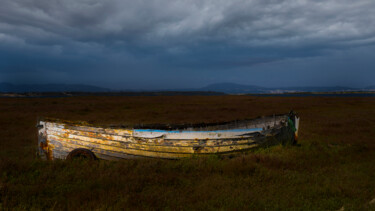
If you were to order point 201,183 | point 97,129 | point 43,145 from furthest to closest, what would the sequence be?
point 43,145, point 97,129, point 201,183

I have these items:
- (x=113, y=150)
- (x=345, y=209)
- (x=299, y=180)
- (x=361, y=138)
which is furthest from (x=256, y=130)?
(x=361, y=138)

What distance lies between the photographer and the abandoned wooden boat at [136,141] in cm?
691

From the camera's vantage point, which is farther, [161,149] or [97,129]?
[97,129]

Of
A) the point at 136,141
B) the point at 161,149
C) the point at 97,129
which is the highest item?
the point at 97,129

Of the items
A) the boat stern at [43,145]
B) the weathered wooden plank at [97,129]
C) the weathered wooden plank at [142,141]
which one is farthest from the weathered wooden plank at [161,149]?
the boat stern at [43,145]

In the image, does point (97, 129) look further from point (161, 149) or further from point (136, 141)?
point (161, 149)

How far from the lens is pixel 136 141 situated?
7004 mm

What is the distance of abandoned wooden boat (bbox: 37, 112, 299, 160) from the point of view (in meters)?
6.91

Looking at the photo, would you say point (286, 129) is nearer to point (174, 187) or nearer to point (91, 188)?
point (174, 187)

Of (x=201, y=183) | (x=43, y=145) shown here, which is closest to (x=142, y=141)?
(x=201, y=183)

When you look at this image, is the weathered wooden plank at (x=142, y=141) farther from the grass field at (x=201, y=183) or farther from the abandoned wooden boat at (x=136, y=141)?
the grass field at (x=201, y=183)

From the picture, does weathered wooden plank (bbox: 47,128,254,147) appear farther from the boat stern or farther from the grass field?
the boat stern

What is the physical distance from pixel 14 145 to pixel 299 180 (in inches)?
525

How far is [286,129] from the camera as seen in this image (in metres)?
9.34
